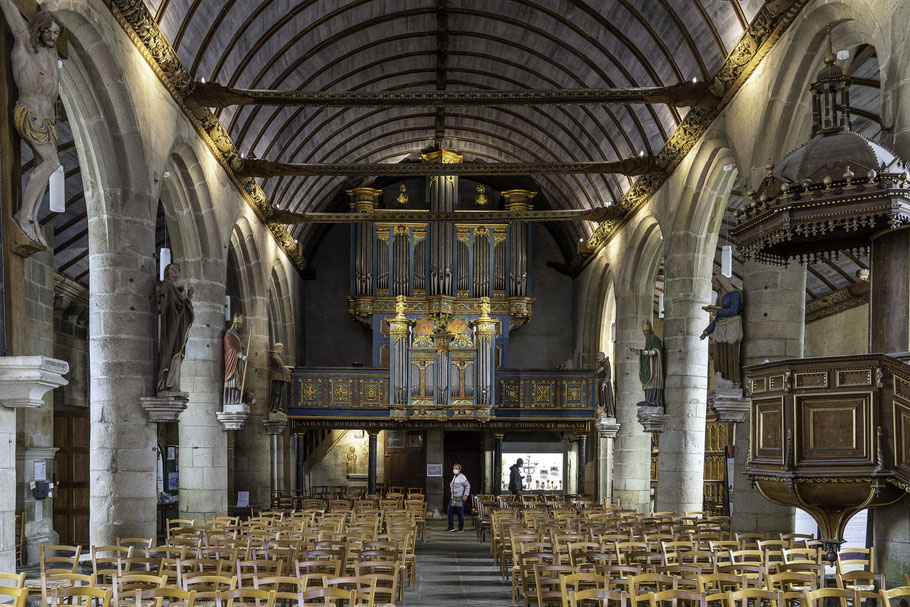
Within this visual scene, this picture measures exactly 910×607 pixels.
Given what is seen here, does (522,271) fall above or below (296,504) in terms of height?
above

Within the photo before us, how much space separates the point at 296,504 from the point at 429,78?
33.8ft

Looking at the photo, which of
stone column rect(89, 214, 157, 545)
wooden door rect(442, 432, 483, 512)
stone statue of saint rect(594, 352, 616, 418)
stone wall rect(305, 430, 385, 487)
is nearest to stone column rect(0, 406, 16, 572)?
stone column rect(89, 214, 157, 545)

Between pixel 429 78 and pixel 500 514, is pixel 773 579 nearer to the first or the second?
pixel 500 514

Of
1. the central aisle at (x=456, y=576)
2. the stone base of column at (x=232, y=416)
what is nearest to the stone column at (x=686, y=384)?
the central aisle at (x=456, y=576)

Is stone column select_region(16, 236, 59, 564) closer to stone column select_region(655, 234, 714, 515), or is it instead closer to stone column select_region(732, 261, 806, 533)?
stone column select_region(655, 234, 714, 515)

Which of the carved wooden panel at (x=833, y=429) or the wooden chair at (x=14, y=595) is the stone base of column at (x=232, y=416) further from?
the carved wooden panel at (x=833, y=429)

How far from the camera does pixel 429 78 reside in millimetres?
23562

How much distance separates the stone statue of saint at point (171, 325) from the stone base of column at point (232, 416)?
4.01 meters

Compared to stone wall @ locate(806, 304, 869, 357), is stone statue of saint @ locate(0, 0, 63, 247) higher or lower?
higher

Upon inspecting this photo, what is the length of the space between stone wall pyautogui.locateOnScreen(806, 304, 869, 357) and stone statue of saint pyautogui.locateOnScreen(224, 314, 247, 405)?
1263cm

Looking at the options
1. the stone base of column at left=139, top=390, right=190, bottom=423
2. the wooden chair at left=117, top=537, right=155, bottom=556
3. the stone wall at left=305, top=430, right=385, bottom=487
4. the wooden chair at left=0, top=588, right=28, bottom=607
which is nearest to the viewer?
the wooden chair at left=0, top=588, right=28, bottom=607

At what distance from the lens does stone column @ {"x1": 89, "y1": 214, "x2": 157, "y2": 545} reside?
12062 mm

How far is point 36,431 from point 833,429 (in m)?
12.9

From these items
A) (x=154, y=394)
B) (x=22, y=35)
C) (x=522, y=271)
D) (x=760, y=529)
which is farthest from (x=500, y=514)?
(x=522, y=271)
